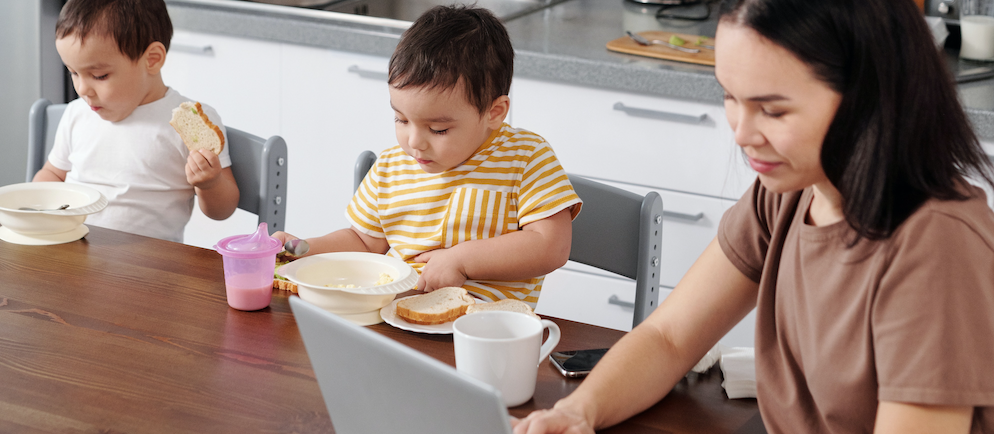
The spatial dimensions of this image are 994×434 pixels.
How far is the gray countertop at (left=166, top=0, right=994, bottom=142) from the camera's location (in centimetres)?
201

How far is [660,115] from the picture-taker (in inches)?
81.6

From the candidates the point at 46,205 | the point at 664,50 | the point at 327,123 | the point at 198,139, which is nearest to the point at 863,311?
the point at 198,139

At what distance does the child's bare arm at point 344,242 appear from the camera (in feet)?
4.23

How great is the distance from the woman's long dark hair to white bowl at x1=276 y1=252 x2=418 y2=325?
1.78 ft

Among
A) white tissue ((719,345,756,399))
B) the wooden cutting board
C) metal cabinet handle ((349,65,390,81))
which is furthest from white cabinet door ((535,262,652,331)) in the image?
white tissue ((719,345,756,399))

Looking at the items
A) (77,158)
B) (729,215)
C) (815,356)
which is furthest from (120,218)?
(815,356)

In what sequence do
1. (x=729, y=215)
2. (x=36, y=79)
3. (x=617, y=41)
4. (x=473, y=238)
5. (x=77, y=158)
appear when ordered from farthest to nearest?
1. (x=36, y=79)
2. (x=617, y=41)
3. (x=77, y=158)
4. (x=473, y=238)
5. (x=729, y=215)

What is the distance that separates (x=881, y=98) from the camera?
0.67m

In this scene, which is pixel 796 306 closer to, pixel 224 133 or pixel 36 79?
pixel 224 133

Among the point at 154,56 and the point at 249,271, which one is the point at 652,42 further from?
the point at 249,271

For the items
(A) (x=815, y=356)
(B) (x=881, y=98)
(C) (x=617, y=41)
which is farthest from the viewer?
(C) (x=617, y=41)

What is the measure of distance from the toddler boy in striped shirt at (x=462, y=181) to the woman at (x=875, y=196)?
0.49 metres

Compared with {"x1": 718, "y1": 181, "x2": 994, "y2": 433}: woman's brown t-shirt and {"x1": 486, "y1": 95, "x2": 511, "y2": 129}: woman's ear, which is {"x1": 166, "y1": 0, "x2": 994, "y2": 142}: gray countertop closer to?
{"x1": 486, "y1": 95, "x2": 511, "y2": 129}: woman's ear

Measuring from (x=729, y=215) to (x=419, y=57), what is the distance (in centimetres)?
48
